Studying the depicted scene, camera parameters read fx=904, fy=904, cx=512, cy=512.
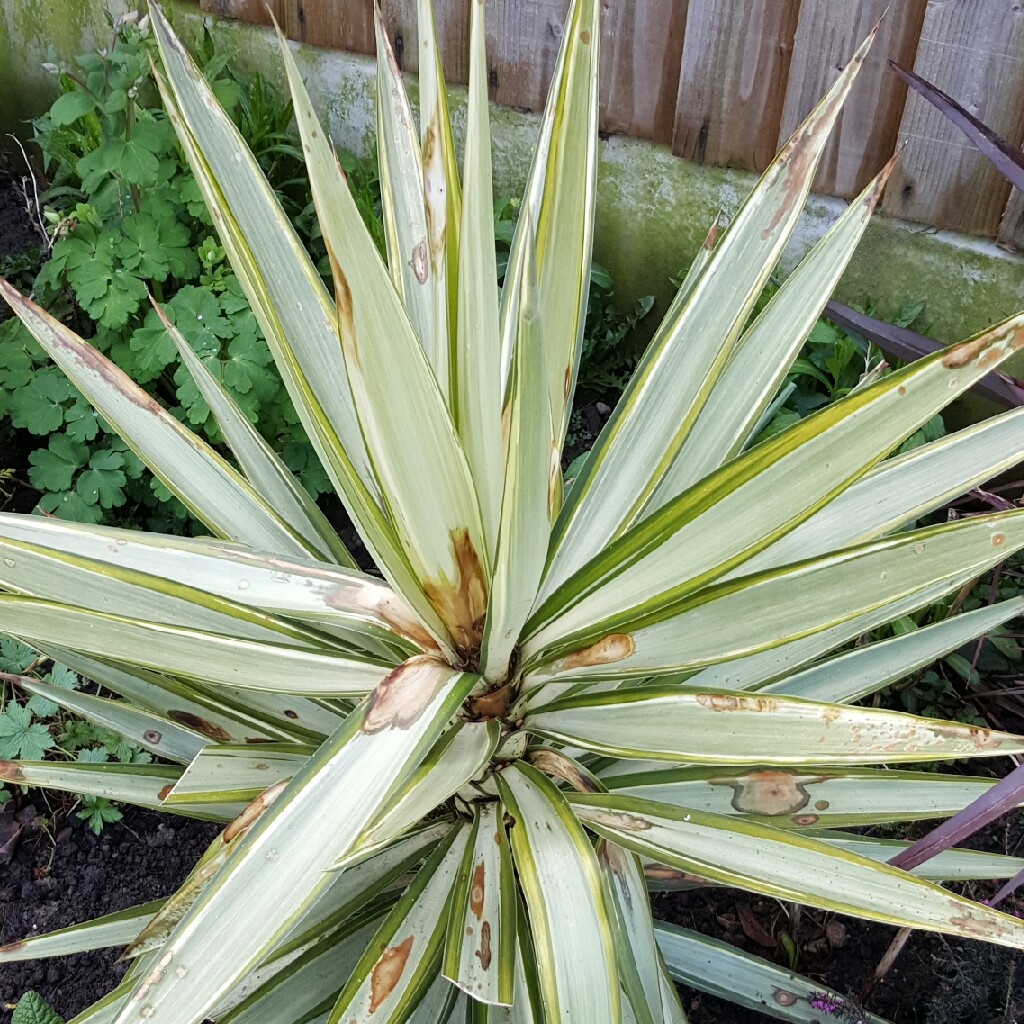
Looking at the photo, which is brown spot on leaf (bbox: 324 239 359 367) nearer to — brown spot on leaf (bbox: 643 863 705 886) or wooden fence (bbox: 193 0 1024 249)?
brown spot on leaf (bbox: 643 863 705 886)

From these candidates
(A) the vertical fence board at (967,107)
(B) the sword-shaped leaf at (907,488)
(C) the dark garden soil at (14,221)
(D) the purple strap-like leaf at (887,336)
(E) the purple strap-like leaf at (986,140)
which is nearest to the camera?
(B) the sword-shaped leaf at (907,488)

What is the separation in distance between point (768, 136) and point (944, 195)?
1.42 feet

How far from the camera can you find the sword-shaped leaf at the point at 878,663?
1.14 meters

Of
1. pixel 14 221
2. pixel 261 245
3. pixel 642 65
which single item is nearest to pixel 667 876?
pixel 261 245

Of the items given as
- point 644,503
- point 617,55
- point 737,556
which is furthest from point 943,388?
point 617,55

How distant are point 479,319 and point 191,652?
1.29 feet

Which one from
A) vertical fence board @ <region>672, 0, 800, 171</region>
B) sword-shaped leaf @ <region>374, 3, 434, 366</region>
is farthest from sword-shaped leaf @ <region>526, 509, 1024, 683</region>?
vertical fence board @ <region>672, 0, 800, 171</region>

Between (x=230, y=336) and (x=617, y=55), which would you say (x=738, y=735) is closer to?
(x=230, y=336)

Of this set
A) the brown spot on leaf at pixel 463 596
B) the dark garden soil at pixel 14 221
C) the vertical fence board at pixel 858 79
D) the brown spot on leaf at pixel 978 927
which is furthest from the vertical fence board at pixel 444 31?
the brown spot on leaf at pixel 978 927

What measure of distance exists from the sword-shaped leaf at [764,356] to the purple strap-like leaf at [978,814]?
1.33ft

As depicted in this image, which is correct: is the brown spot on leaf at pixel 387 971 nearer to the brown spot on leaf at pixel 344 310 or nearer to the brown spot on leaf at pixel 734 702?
the brown spot on leaf at pixel 734 702

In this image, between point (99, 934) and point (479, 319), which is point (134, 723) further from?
point (479, 319)

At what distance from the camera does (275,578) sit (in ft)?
2.80

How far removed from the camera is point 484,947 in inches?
34.9
